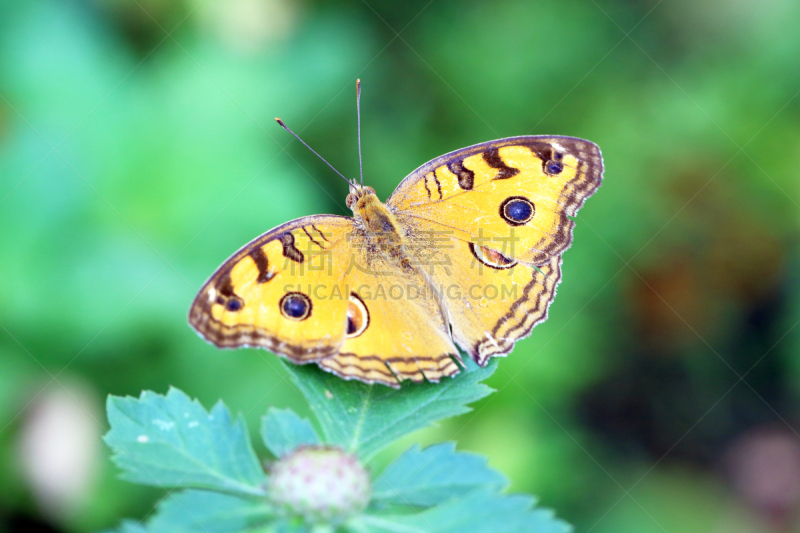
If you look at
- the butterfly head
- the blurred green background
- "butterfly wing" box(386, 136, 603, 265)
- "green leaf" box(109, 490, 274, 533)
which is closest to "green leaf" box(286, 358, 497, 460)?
"green leaf" box(109, 490, 274, 533)

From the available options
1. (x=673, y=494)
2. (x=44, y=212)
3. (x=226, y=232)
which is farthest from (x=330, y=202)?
(x=673, y=494)

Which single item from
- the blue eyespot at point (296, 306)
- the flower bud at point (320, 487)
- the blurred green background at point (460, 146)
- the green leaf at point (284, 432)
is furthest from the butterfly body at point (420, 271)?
the blurred green background at point (460, 146)

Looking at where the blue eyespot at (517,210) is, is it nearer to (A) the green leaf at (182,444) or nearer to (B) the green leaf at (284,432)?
(B) the green leaf at (284,432)

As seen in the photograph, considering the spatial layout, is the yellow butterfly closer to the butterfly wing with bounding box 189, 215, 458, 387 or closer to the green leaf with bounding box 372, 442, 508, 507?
the butterfly wing with bounding box 189, 215, 458, 387

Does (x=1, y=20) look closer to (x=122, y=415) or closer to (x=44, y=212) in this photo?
(x=44, y=212)

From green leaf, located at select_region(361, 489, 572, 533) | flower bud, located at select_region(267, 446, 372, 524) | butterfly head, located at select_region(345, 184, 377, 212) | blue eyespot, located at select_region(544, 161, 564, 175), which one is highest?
blue eyespot, located at select_region(544, 161, 564, 175)

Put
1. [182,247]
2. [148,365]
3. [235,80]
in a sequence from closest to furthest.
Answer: [148,365] → [182,247] → [235,80]

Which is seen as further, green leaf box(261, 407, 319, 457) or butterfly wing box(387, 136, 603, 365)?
butterfly wing box(387, 136, 603, 365)

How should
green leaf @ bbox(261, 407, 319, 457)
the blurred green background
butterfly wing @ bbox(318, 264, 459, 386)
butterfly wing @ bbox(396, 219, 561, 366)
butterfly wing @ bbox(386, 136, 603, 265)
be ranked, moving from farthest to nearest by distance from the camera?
the blurred green background → butterfly wing @ bbox(386, 136, 603, 265) → butterfly wing @ bbox(396, 219, 561, 366) → butterfly wing @ bbox(318, 264, 459, 386) → green leaf @ bbox(261, 407, 319, 457)
